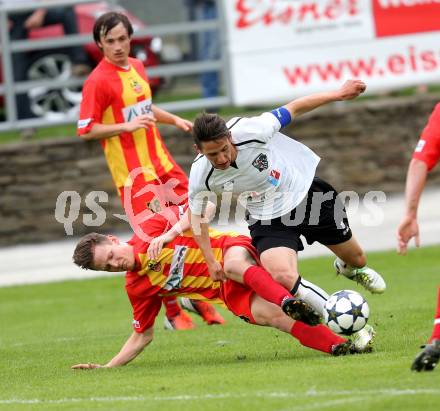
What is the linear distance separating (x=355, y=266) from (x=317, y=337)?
1639mm

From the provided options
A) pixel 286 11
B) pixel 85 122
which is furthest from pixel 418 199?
pixel 286 11

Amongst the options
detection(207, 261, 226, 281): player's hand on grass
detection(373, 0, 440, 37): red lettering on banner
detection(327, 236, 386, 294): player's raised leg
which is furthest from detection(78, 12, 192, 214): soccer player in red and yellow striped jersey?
detection(373, 0, 440, 37): red lettering on banner

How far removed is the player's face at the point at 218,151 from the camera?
715 cm

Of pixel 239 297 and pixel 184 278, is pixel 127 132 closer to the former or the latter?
pixel 184 278

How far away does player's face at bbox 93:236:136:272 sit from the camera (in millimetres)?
7465

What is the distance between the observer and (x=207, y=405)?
5.77 meters

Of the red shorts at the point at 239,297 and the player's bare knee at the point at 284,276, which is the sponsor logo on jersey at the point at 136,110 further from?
the player's bare knee at the point at 284,276

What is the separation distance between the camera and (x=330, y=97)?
7.62m

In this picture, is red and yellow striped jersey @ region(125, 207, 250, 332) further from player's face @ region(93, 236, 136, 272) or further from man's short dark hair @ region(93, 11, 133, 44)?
man's short dark hair @ region(93, 11, 133, 44)

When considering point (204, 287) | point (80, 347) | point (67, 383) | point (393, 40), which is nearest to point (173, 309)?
point (80, 347)

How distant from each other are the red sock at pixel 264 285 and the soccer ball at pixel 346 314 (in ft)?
0.98

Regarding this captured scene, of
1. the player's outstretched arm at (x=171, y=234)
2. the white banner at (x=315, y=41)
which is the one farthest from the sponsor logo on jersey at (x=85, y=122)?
the white banner at (x=315, y=41)

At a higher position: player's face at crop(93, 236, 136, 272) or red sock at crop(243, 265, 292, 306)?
player's face at crop(93, 236, 136, 272)

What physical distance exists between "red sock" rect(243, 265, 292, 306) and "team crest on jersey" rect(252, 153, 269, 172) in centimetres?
71
